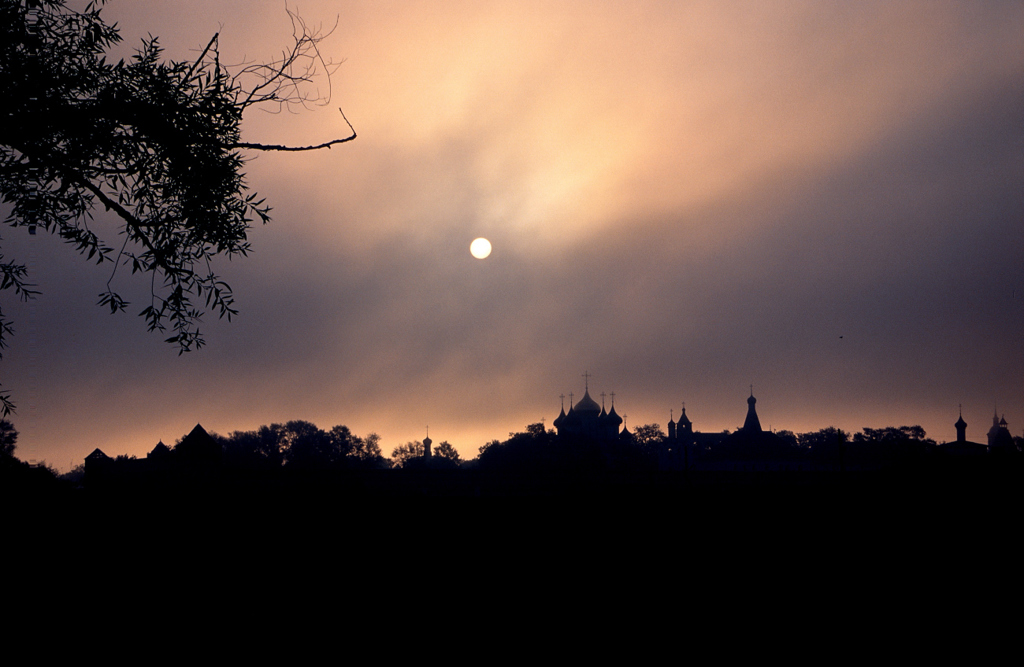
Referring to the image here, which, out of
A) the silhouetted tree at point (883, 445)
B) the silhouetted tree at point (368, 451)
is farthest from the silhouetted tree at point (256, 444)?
the silhouetted tree at point (883, 445)

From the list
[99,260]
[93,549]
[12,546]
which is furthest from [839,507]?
[99,260]

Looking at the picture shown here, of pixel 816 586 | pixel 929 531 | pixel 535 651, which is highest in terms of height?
pixel 929 531

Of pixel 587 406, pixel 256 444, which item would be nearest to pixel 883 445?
pixel 587 406

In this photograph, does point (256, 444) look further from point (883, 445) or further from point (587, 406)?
point (883, 445)

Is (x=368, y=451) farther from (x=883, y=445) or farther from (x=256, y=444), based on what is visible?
(x=883, y=445)

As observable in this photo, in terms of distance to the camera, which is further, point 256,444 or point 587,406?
point 587,406

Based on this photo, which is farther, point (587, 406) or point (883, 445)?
point (587, 406)

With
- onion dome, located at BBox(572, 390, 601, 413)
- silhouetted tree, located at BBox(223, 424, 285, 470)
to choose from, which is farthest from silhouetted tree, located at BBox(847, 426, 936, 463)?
silhouetted tree, located at BBox(223, 424, 285, 470)

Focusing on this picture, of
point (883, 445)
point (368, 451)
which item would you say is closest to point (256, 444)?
point (368, 451)

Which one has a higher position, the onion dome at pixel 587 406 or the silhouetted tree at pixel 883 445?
the onion dome at pixel 587 406

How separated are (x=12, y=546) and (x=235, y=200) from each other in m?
7.96

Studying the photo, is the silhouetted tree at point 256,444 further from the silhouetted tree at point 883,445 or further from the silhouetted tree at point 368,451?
the silhouetted tree at point 883,445

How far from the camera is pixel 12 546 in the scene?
198 inches

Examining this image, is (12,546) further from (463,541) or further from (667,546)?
(667,546)
